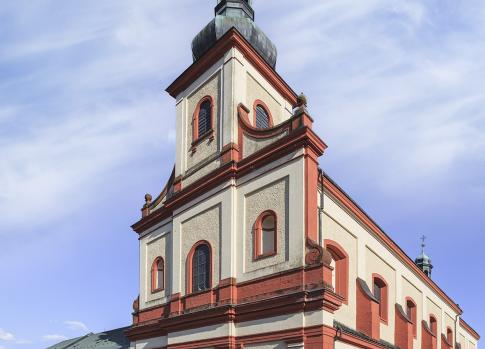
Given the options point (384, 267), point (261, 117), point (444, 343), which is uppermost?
point (261, 117)

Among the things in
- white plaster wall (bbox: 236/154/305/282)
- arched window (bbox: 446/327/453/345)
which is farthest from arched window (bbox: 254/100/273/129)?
arched window (bbox: 446/327/453/345)

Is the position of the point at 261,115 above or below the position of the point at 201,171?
above

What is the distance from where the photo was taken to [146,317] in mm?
20031

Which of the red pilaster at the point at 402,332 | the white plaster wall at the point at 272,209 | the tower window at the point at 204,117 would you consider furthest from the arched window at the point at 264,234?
the red pilaster at the point at 402,332

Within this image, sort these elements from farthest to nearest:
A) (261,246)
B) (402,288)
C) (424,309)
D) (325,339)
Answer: (424,309) < (402,288) < (261,246) < (325,339)

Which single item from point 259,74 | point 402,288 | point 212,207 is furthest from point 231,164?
point 402,288

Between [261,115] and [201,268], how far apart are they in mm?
5787

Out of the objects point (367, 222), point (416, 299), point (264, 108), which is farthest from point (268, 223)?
point (416, 299)

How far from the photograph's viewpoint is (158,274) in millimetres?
20594

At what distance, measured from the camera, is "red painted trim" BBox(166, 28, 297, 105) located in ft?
59.6

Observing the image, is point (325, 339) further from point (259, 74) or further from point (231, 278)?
point (259, 74)

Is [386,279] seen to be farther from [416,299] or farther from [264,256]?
[264,256]

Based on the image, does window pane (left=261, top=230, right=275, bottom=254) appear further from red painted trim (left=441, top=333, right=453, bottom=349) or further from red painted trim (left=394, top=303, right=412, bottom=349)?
red painted trim (left=441, top=333, right=453, bottom=349)

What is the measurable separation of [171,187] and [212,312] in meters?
6.53
